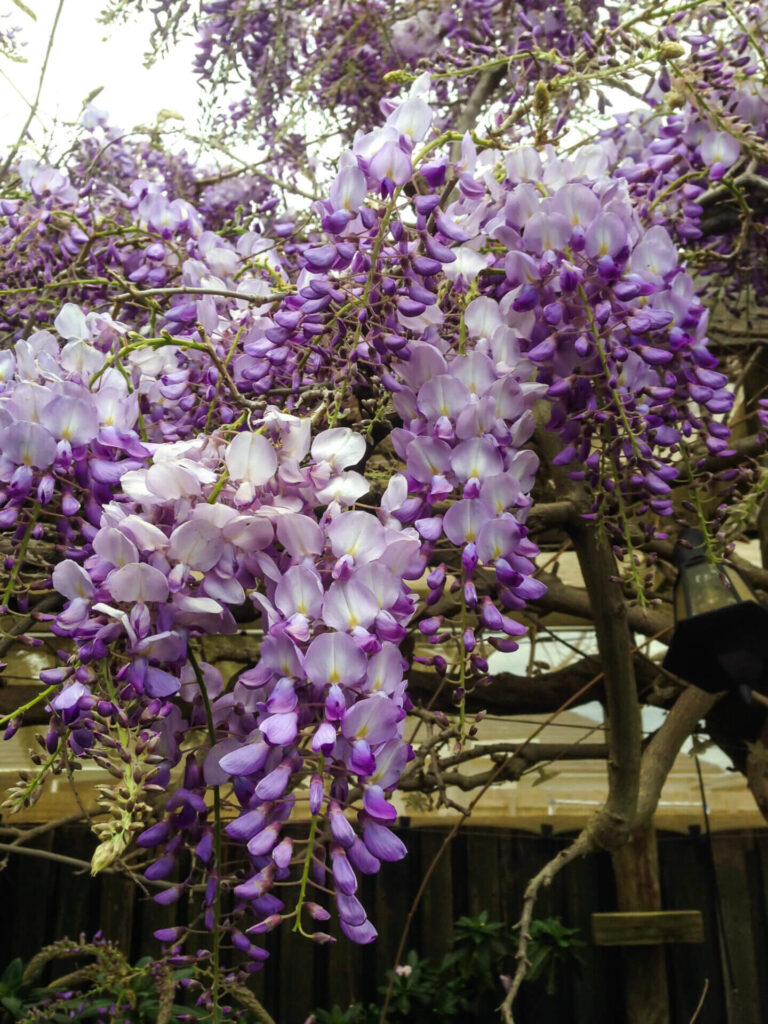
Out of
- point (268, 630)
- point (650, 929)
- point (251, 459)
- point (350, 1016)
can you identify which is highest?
point (251, 459)

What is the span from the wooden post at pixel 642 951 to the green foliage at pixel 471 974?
0.95 ft

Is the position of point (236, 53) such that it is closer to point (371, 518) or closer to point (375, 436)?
point (375, 436)

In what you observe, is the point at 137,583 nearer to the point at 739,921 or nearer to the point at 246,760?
the point at 246,760

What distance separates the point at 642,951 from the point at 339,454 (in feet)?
7.49

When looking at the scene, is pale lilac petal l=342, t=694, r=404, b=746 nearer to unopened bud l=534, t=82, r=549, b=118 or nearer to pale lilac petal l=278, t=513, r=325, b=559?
pale lilac petal l=278, t=513, r=325, b=559

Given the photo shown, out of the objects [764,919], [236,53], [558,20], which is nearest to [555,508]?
[558,20]

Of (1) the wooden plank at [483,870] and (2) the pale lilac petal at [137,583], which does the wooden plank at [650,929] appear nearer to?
(1) the wooden plank at [483,870]

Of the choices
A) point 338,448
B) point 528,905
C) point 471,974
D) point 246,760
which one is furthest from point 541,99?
point 471,974

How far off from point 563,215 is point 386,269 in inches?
6.7

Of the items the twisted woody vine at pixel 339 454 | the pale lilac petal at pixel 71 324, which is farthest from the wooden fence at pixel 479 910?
the pale lilac petal at pixel 71 324

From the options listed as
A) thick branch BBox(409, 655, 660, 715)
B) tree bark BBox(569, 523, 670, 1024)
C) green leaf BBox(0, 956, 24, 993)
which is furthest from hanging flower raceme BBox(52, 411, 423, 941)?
green leaf BBox(0, 956, 24, 993)

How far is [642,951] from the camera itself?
253cm

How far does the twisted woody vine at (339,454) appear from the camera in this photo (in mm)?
584

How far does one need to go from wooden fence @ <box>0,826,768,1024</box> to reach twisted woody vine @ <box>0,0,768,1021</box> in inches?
73.8
